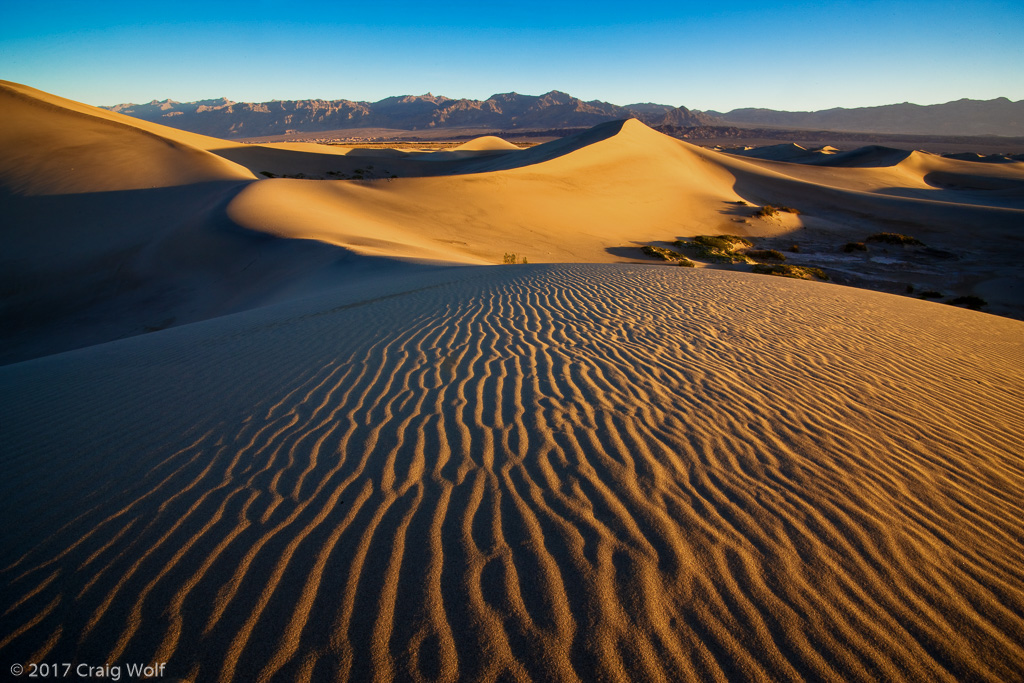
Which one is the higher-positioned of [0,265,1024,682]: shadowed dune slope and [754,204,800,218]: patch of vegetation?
[0,265,1024,682]: shadowed dune slope

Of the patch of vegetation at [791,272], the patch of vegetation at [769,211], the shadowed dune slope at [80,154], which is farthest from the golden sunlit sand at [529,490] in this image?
the shadowed dune slope at [80,154]

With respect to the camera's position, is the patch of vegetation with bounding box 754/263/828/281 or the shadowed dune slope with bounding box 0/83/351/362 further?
the patch of vegetation with bounding box 754/263/828/281

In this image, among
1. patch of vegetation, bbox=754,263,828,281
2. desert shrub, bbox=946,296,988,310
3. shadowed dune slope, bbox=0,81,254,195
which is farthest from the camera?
shadowed dune slope, bbox=0,81,254,195

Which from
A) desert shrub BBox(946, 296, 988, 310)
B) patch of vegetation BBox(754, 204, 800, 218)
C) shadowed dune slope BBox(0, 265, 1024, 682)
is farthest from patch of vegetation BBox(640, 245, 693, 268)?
shadowed dune slope BBox(0, 265, 1024, 682)

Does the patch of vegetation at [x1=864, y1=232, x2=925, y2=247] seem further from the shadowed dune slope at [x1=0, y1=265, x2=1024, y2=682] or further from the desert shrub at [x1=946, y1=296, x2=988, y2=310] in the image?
the shadowed dune slope at [x1=0, y1=265, x2=1024, y2=682]

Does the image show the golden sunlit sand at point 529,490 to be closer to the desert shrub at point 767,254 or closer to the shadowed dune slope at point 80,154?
the desert shrub at point 767,254

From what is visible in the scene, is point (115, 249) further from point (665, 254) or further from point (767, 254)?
point (767, 254)

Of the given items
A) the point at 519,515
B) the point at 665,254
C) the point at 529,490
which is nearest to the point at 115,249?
the point at 529,490

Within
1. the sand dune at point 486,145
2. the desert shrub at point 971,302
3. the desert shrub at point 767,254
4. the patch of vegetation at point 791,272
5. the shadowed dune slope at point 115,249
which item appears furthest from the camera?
the sand dune at point 486,145
